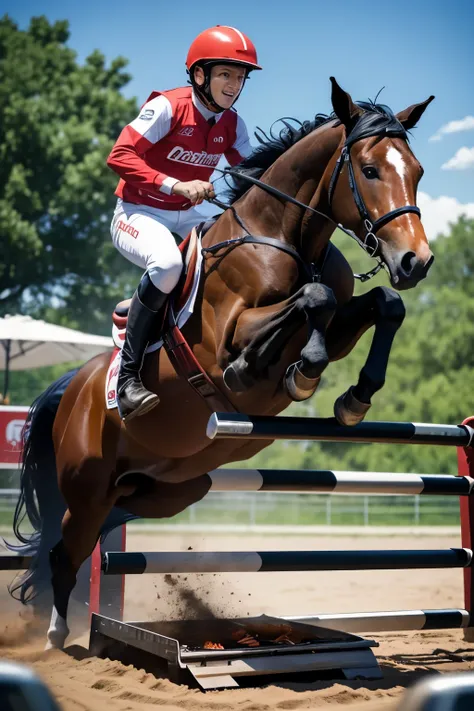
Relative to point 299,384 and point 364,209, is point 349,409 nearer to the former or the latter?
point 299,384

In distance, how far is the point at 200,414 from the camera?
374 cm

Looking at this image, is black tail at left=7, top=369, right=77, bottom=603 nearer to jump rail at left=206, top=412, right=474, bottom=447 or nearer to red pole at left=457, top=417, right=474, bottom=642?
jump rail at left=206, top=412, right=474, bottom=447

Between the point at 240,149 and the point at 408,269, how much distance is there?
1414 mm

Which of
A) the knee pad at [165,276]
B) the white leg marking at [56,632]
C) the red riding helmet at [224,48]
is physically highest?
the red riding helmet at [224,48]

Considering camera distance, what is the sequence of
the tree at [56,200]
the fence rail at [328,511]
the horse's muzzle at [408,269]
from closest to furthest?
the horse's muzzle at [408,269] → the fence rail at [328,511] → the tree at [56,200]

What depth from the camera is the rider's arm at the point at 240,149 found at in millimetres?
4059

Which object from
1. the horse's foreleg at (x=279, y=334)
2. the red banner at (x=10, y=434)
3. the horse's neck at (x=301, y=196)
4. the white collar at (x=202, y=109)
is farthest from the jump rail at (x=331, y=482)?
the red banner at (x=10, y=434)

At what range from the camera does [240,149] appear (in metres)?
4.08

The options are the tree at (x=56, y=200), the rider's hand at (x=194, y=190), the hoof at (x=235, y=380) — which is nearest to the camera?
the hoof at (x=235, y=380)

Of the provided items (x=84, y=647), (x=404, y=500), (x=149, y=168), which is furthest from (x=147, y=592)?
(x=404, y=500)

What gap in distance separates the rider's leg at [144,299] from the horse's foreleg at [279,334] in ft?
1.43

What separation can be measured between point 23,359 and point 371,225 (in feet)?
32.5

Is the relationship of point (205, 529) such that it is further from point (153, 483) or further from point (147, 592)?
point (153, 483)

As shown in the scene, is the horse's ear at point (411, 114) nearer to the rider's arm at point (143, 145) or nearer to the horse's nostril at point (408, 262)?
the horse's nostril at point (408, 262)
